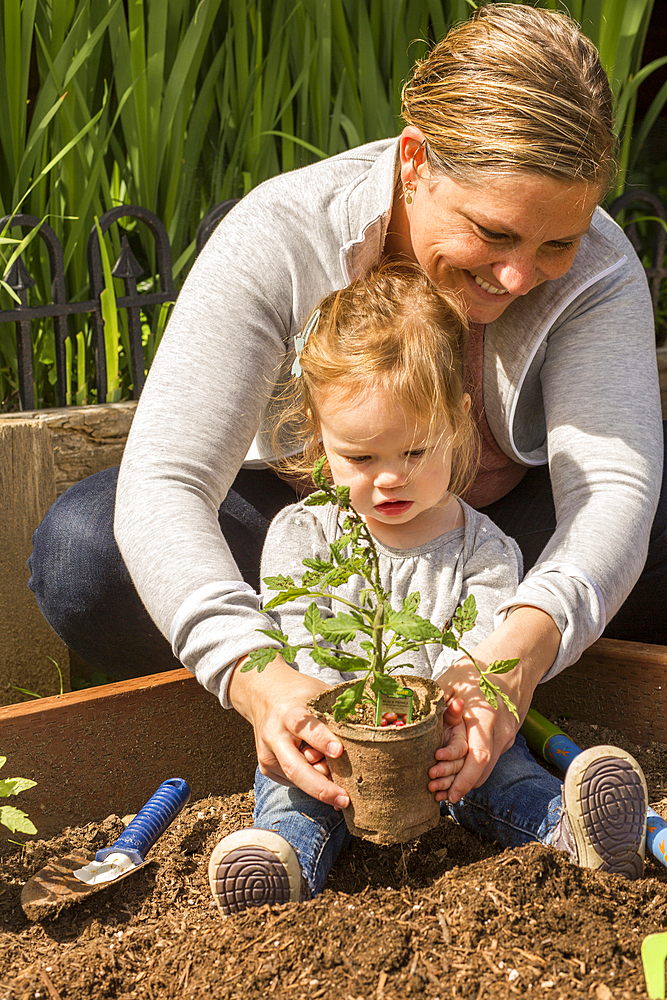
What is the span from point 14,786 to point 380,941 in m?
0.65

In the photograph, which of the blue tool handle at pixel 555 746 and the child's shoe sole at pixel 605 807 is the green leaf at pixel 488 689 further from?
the blue tool handle at pixel 555 746

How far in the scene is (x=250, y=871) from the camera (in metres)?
1.16

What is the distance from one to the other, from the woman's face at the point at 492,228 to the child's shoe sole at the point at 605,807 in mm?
775

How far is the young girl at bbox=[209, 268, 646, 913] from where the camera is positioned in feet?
4.02

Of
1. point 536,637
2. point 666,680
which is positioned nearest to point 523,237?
point 536,637

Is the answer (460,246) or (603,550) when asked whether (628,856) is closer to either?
(603,550)

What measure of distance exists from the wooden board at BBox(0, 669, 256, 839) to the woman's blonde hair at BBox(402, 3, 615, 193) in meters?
1.06

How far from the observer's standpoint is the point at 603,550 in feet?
4.89

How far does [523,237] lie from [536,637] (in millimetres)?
644

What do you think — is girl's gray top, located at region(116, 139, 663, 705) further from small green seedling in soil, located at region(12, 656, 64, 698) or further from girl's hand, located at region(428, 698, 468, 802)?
small green seedling in soil, located at region(12, 656, 64, 698)

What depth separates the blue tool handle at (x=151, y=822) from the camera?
4.61ft

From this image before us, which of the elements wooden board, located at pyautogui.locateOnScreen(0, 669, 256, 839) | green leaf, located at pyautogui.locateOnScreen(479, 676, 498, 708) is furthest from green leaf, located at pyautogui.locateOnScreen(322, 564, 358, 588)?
wooden board, located at pyautogui.locateOnScreen(0, 669, 256, 839)

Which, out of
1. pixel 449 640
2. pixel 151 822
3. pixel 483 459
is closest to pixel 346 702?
pixel 449 640

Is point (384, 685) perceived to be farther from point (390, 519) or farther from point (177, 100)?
point (177, 100)
